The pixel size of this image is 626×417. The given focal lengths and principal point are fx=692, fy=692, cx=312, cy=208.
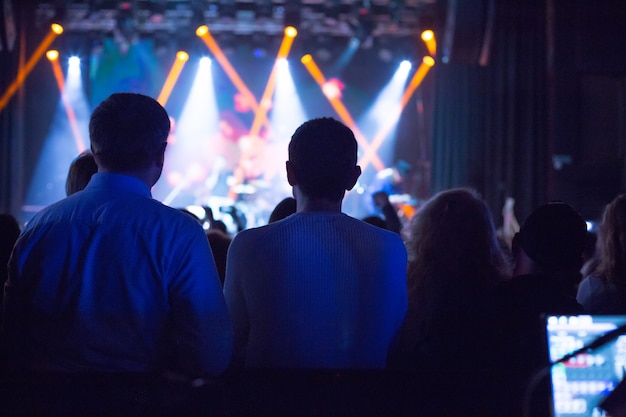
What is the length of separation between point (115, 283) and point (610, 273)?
1.64 metres

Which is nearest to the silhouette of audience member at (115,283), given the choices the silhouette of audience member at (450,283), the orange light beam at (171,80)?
the silhouette of audience member at (450,283)

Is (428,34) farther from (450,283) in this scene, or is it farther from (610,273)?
(450,283)

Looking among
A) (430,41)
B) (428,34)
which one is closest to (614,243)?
(428,34)

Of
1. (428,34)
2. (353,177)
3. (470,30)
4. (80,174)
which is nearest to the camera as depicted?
(353,177)

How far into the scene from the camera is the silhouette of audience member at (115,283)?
1.40 m

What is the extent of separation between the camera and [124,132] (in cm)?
145

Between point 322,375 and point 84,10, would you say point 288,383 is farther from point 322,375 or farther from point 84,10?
point 84,10

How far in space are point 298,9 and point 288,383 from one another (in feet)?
29.3

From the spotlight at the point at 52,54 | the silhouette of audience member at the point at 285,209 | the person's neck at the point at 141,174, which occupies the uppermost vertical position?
the spotlight at the point at 52,54

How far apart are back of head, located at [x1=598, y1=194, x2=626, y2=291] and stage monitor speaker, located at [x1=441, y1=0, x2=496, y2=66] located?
535 cm

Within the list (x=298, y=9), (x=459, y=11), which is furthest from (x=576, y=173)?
(x=298, y=9)

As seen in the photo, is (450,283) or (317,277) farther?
(450,283)

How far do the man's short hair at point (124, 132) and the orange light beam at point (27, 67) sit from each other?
9.41 metres

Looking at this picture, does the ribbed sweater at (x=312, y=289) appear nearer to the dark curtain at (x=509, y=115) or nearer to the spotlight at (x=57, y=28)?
the dark curtain at (x=509, y=115)
